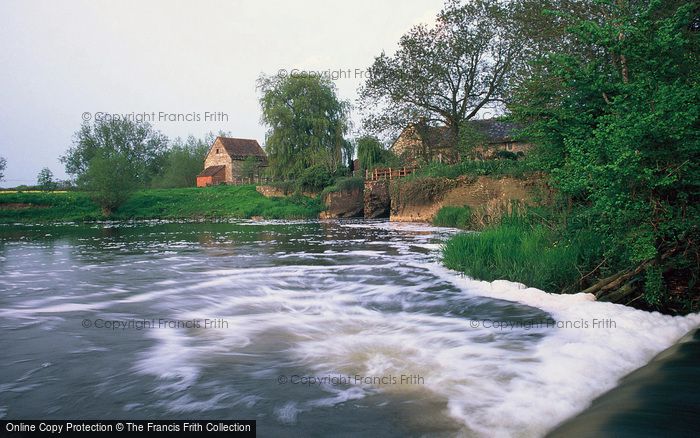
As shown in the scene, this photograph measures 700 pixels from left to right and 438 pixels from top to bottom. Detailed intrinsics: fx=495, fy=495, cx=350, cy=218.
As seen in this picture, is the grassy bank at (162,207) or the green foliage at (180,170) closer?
the grassy bank at (162,207)

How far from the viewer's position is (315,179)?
47.4m

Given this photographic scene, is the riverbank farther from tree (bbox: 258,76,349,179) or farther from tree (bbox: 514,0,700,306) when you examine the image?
tree (bbox: 258,76,349,179)

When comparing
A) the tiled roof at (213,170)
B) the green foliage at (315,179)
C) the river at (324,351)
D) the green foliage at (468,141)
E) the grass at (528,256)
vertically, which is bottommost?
the river at (324,351)

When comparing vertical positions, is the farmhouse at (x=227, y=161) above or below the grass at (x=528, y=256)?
above

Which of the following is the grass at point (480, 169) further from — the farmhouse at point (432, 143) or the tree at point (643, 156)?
the tree at point (643, 156)

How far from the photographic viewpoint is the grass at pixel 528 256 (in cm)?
805

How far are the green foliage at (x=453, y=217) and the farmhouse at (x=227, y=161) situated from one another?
153 feet

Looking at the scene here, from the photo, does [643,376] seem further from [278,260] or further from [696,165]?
[278,260]

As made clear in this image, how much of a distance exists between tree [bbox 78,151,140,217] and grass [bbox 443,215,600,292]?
144 feet

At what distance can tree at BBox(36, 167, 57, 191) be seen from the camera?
219ft

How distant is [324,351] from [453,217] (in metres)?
20.8

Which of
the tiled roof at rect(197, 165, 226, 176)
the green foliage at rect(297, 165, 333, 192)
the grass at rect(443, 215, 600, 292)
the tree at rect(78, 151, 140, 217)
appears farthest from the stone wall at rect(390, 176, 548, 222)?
the tiled roof at rect(197, 165, 226, 176)

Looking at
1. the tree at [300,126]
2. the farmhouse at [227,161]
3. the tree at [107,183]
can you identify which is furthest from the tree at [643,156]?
the farmhouse at [227,161]

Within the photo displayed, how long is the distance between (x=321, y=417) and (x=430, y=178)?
2625 centimetres
